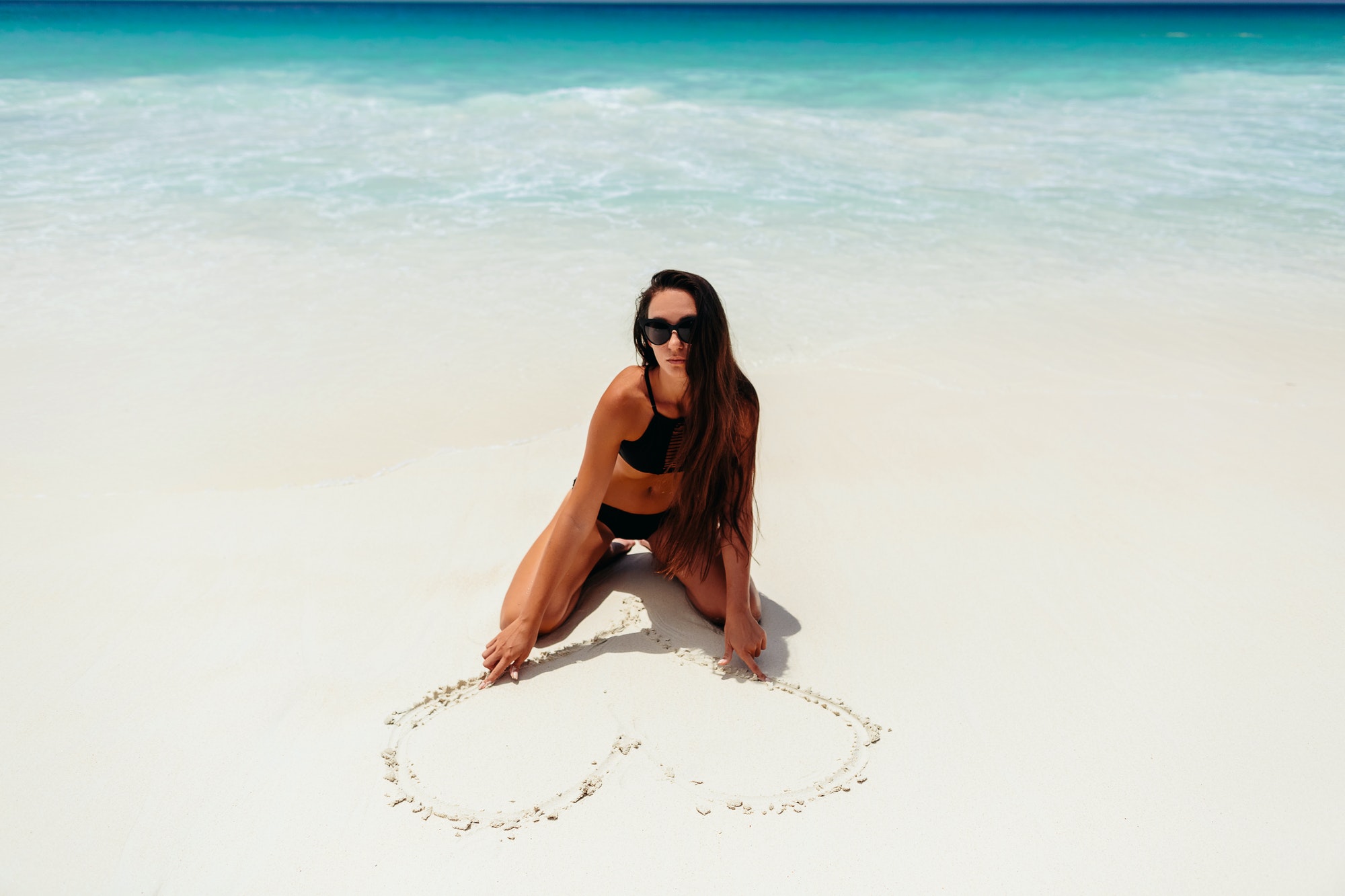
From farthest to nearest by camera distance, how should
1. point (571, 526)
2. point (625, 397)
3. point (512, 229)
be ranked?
point (512, 229), point (571, 526), point (625, 397)

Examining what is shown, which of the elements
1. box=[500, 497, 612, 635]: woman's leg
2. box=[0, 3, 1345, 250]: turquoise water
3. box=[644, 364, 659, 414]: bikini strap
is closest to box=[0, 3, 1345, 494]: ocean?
box=[0, 3, 1345, 250]: turquoise water

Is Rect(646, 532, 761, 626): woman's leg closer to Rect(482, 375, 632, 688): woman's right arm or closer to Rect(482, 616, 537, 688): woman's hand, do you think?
Rect(482, 375, 632, 688): woman's right arm

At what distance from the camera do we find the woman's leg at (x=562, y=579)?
10.0 feet

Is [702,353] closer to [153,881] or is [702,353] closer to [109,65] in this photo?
[153,881]

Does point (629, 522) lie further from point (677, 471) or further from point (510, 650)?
point (510, 650)

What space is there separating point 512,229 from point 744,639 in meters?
6.07

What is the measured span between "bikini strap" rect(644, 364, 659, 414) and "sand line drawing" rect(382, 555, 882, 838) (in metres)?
0.77

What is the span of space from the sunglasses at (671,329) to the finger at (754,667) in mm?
1009

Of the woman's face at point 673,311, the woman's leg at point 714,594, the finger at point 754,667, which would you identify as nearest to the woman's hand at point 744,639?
the finger at point 754,667

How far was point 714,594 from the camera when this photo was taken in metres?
3.15

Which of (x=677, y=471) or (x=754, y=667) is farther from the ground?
(x=677, y=471)

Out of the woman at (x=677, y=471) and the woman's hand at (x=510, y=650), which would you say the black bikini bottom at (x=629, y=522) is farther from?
the woman's hand at (x=510, y=650)

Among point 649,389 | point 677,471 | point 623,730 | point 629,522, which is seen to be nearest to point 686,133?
point 629,522

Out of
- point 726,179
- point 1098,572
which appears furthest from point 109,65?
point 1098,572
